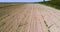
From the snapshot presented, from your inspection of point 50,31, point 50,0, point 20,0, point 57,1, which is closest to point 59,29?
point 50,31

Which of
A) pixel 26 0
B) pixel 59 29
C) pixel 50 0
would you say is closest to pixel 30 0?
pixel 26 0

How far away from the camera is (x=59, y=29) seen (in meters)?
0.51

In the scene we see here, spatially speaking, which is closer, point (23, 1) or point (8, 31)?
point (8, 31)

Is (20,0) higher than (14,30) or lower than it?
lower

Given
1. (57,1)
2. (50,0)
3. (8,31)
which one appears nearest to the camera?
(8,31)

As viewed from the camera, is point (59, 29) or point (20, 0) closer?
point (59, 29)

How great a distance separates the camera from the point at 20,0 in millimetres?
1693

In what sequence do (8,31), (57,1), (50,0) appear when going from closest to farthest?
(8,31)
(57,1)
(50,0)

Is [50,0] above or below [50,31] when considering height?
below

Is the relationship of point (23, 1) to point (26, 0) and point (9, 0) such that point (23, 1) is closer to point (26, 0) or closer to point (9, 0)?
point (26, 0)

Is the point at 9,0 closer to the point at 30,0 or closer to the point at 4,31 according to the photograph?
the point at 30,0

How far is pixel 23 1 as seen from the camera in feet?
5.50

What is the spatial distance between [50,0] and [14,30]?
47.9 inches

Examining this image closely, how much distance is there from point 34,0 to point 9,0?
375 mm
